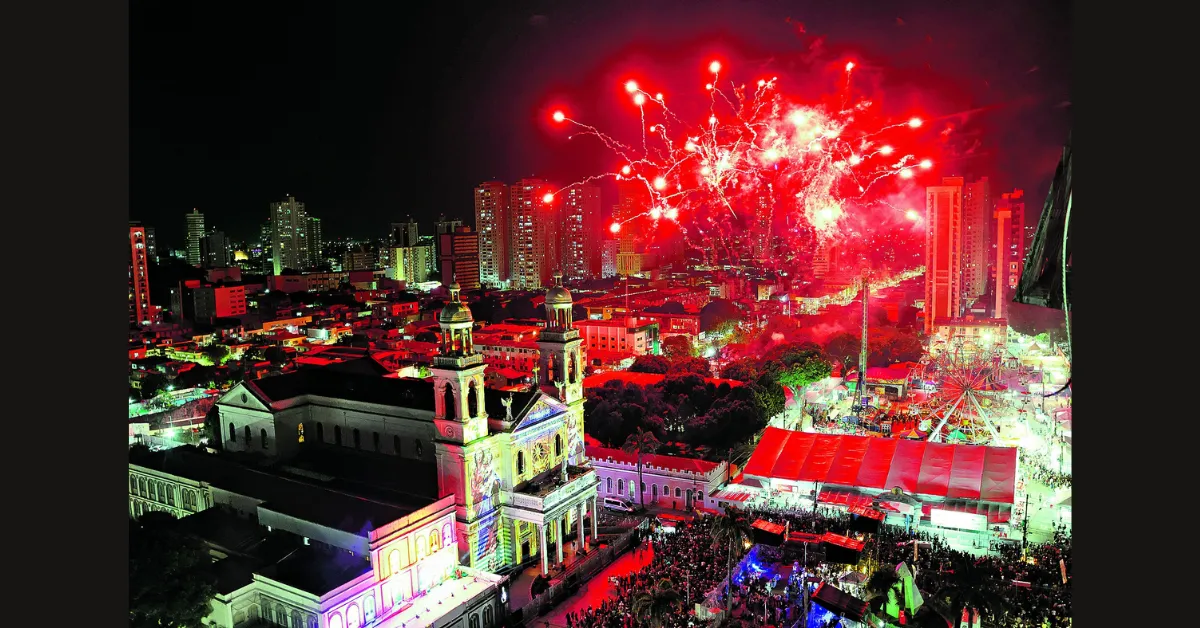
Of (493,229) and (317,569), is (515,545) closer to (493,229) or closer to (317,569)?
(317,569)

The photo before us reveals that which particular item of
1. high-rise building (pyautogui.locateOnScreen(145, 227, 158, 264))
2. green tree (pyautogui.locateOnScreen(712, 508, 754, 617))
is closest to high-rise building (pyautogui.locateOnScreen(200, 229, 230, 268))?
high-rise building (pyautogui.locateOnScreen(145, 227, 158, 264))

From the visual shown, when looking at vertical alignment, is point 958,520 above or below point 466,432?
below

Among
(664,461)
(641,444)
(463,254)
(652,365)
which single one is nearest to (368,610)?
(664,461)

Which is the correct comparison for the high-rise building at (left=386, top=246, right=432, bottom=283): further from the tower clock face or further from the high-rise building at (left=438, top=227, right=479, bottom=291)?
the tower clock face

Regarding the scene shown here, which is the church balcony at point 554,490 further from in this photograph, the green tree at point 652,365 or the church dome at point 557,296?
the green tree at point 652,365

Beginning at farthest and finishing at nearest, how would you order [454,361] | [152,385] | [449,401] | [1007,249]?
1. [1007,249]
2. [152,385]
3. [449,401]
4. [454,361]

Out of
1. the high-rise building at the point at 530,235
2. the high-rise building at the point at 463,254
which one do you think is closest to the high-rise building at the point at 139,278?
the high-rise building at the point at 463,254
